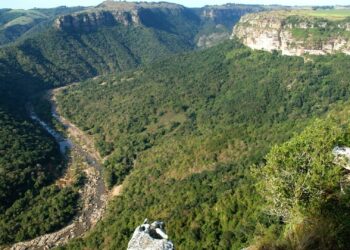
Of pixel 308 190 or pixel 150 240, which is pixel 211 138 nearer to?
pixel 308 190

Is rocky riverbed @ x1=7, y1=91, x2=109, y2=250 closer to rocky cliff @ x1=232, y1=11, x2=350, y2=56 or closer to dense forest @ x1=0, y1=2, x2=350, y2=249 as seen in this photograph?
dense forest @ x1=0, y1=2, x2=350, y2=249

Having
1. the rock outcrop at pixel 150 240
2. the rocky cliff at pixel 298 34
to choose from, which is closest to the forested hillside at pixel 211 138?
the rocky cliff at pixel 298 34

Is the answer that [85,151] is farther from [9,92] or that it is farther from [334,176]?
[334,176]

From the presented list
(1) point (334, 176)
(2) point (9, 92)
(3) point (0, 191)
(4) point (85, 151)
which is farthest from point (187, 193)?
(2) point (9, 92)

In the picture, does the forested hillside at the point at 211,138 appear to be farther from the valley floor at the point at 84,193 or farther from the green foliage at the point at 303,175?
the valley floor at the point at 84,193

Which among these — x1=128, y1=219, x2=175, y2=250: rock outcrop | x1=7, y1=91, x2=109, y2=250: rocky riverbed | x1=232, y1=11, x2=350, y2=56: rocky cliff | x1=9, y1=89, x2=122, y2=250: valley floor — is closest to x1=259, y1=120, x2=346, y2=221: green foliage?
x1=128, y1=219, x2=175, y2=250: rock outcrop

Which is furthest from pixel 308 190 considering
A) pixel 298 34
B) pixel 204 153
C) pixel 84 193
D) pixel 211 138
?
pixel 298 34

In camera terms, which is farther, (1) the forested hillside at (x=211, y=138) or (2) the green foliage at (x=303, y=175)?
(1) the forested hillside at (x=211, y=138)
